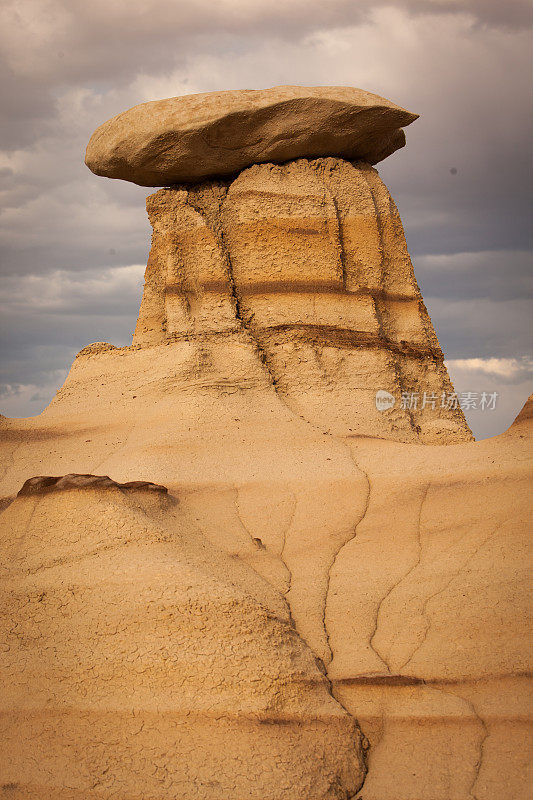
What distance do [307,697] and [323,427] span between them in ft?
14.4

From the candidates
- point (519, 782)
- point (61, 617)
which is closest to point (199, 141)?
point (61, 617)

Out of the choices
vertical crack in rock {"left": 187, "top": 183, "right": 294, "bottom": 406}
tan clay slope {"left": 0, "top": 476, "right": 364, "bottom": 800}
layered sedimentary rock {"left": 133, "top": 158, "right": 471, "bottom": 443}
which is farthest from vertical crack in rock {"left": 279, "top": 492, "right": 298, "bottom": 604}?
vertical crack in rock {"left": 187, "top": 183, "right": 294, "bottom": 406}

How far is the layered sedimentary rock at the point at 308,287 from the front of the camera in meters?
9.52

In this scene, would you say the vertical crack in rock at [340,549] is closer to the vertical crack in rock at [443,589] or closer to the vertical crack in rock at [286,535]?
the vertical crack in rock at [286,535]

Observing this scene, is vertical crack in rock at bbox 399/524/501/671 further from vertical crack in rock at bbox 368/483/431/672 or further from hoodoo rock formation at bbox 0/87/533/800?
vertical crack in rock at bbox 368/483/431/672

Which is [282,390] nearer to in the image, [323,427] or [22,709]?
[323,427]

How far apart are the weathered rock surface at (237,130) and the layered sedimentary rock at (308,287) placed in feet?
0.88

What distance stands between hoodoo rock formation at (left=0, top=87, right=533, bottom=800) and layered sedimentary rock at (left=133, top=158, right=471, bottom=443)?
0.03 meters

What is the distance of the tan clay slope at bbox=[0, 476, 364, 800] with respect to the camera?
4160mm

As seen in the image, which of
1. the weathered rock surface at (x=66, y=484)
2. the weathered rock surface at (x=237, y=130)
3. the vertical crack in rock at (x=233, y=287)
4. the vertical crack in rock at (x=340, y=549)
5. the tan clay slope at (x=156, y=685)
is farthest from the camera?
the weathered rock surface at (x=237, y=130)

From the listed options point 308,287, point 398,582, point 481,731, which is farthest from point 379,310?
point 481,731

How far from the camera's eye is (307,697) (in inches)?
183

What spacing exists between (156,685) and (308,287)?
20.7 feet

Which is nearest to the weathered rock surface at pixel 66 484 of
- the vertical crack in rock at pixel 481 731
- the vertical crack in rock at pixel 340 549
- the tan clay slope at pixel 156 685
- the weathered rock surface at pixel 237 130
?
the tan clay slope at pixel 156 685
